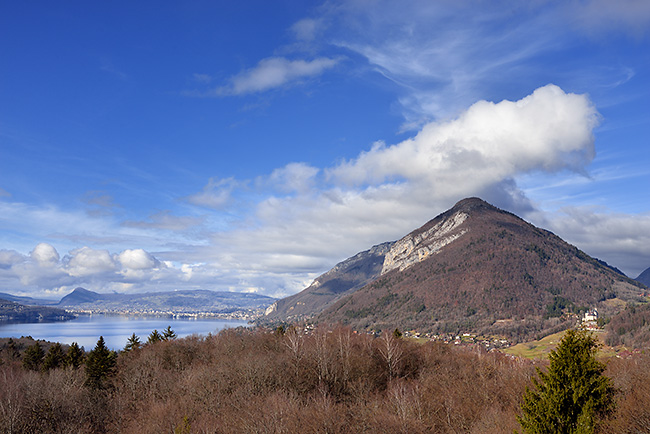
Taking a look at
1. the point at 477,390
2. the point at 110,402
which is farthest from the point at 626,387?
the point at 110,402

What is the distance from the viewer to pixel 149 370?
6172 cm

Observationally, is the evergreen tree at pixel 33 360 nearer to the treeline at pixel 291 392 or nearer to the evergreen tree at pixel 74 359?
the treeline at pixel 291 392

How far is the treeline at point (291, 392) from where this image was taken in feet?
121

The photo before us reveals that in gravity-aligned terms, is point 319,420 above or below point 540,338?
above

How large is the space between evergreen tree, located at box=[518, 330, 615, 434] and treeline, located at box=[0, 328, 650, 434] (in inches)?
325

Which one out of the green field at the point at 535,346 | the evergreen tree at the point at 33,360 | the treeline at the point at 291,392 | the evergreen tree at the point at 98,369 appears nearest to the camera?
the treeline at the point at 291,392

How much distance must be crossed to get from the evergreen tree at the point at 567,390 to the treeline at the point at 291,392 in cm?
826

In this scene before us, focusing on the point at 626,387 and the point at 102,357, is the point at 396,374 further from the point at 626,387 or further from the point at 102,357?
the point at 102,357

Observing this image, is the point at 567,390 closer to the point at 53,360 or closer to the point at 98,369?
the point at 98,369

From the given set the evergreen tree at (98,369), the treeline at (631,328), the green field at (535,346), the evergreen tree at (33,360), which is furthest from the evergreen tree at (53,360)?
the treeline at (631,328)

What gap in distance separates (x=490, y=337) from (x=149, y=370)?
168933mm

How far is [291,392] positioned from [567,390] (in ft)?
103

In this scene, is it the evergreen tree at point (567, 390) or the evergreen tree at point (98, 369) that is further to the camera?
the evergreen tree at point (98, 369)

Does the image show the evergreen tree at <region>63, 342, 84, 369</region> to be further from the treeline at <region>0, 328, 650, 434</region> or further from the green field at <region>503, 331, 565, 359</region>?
the green field at <region>503, 331, 565, 359</region>
